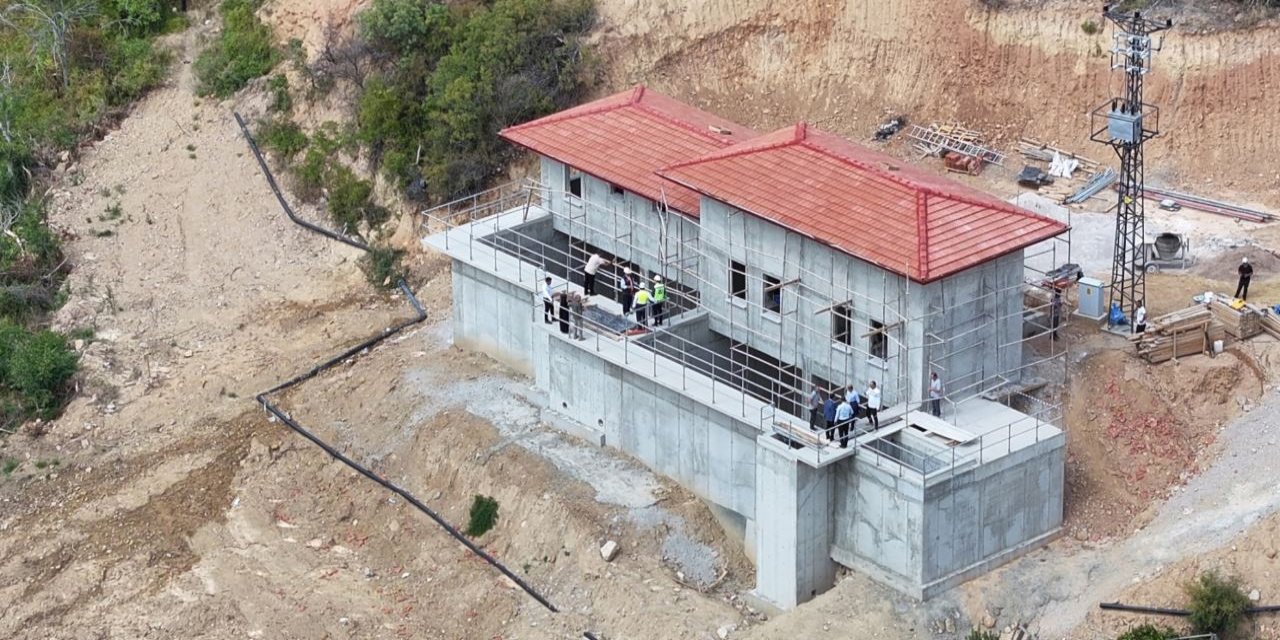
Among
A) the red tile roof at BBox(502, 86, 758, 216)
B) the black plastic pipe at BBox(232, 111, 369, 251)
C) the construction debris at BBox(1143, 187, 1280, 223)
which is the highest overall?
the red tile roof at BBox(502, 86, 758, 216)

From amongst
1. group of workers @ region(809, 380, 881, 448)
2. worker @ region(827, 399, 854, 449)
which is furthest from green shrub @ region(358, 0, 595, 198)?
worker @ region(827, 399, 854, 449)

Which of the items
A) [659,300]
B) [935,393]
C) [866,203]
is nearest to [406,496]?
[659,300]

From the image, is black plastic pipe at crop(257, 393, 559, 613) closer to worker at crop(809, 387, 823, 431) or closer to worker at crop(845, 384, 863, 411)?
worker at crop(809, 387, 823, 431)

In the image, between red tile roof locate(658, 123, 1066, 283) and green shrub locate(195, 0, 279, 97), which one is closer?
red tile roof locate(658, 123, 1066, 283)

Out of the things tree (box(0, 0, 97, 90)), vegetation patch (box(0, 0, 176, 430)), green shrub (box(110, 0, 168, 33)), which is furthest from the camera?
green shrub (box(110, 0, 168, 33))

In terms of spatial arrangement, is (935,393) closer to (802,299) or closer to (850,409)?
(850,409)
